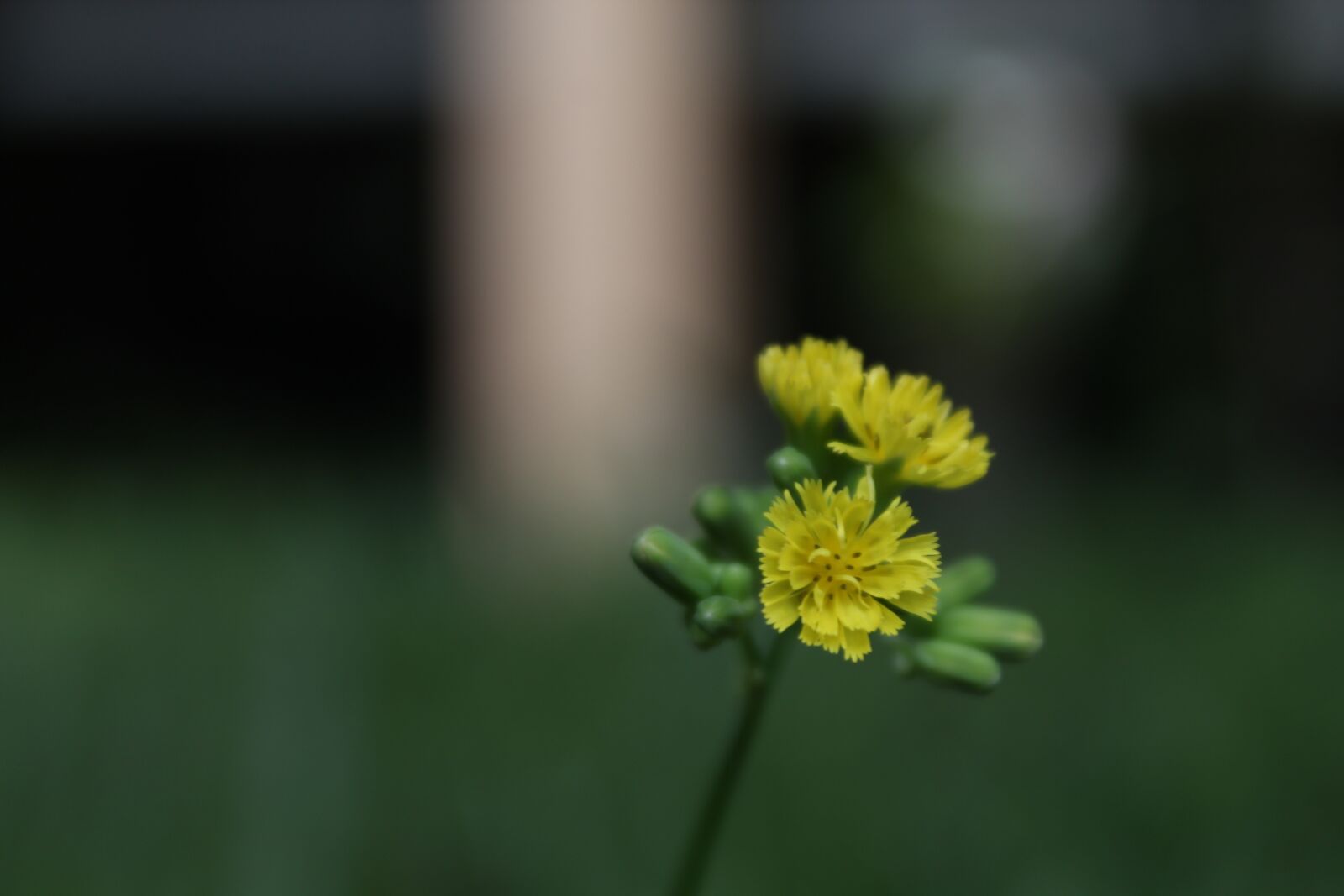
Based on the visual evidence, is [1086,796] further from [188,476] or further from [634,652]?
[188,476]

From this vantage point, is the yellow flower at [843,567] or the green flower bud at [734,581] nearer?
the yellow flower at [843,567]

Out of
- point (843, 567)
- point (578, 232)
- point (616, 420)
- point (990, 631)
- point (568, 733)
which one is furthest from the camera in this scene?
point (578, 232)

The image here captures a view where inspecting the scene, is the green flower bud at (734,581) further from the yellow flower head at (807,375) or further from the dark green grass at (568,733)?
the dark green grass at (568,733)

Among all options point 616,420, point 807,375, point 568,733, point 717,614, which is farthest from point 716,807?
point 616,420

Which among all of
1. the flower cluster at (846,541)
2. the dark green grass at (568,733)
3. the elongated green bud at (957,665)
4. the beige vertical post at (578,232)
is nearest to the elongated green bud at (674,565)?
the flower cluster at (846,541)

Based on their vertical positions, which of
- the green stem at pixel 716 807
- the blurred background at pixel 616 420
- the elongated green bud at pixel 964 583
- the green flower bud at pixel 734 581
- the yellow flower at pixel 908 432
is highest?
the yellow flower at pixel 908 432

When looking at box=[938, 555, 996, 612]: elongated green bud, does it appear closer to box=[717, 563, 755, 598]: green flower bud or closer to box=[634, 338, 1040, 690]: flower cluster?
box=[634, 338, 1040, 690]: flower cluster

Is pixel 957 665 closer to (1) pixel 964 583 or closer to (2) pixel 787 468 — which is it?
(1) pixel 964 583

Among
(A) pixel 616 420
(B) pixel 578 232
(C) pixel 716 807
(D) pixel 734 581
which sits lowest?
(A) pixel 616 420
